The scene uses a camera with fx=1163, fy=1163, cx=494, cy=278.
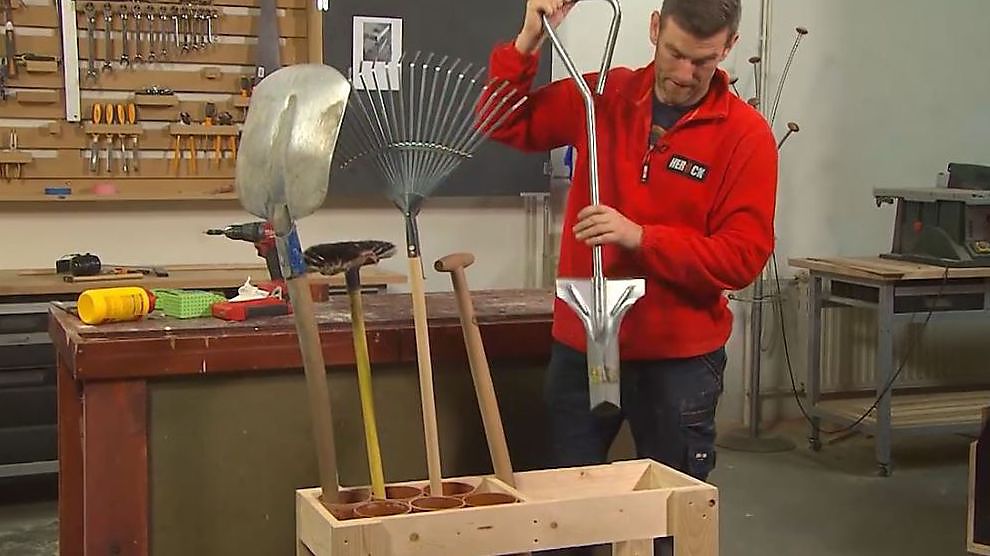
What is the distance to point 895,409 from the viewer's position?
434 centimetres

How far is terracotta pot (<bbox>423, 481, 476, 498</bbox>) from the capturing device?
1722mm

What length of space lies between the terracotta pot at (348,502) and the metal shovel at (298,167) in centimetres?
2

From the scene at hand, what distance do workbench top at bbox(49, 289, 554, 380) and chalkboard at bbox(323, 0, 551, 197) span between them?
1.89 m

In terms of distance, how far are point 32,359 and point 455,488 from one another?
6.93ft

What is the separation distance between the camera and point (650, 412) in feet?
6.35

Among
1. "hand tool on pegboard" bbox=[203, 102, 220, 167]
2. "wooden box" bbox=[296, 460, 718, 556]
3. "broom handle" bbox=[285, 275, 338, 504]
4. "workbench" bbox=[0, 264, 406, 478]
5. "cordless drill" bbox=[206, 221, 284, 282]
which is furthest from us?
Answer: "hand tool on pegboard" bbox=[203, 102, 220, 167]

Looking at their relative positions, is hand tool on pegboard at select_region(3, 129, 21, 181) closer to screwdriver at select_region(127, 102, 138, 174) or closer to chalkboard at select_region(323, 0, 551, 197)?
screwdriver at select_region(127, 102, 138, 174)

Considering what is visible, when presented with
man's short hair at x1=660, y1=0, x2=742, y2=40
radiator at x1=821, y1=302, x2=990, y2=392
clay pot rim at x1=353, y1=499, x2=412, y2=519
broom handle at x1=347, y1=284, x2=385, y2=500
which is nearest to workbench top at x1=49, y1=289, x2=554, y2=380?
broom handle at x1=347, y1=284, x2=385, y2=500

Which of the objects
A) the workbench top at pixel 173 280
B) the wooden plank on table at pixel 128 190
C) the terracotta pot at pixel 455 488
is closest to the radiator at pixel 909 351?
the workbench top at pixel 173 280

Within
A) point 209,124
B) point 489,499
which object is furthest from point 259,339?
point 209,124

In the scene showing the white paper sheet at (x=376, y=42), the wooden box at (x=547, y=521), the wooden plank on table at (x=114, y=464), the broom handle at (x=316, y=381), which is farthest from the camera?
the white paper sheet at (x=376, y=42)

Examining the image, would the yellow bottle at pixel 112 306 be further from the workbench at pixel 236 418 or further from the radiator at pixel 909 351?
the radiator at pixel 909 351

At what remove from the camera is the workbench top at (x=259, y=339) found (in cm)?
182

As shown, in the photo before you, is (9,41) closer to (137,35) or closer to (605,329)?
(137,35)
